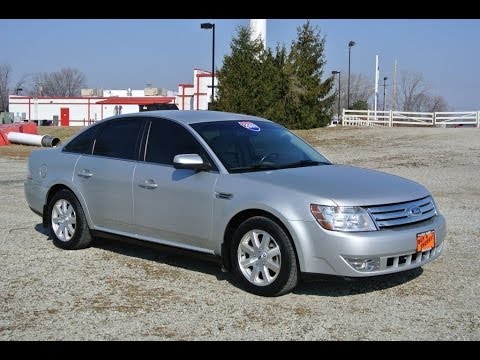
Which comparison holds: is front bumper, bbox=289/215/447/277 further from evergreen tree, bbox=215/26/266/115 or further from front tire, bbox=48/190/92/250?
evergreen tree, bbox=215/26/266/115

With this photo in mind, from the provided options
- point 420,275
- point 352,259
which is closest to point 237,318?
point 352,259

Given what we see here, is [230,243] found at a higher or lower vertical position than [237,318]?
higher

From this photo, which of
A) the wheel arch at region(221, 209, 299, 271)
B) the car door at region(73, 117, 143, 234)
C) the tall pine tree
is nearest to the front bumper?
the wheel arch at region(221, 209, 299, 271)

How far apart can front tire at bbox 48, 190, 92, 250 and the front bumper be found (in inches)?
114

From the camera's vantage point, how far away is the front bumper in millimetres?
4879

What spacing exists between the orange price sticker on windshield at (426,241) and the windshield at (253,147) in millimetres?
1428

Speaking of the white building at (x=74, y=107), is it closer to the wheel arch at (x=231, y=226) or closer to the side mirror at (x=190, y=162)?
the side mirror at (x=190, y=162)

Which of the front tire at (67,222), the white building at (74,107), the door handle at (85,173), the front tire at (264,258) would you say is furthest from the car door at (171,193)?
the white building at (74,107)

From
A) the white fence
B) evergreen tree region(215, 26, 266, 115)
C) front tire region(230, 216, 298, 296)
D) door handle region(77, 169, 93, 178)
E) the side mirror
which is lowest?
front tire region(230, 216, 298, 296)

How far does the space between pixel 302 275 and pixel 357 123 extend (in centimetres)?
3737

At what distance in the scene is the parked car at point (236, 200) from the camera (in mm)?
4984

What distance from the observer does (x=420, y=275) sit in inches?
235
